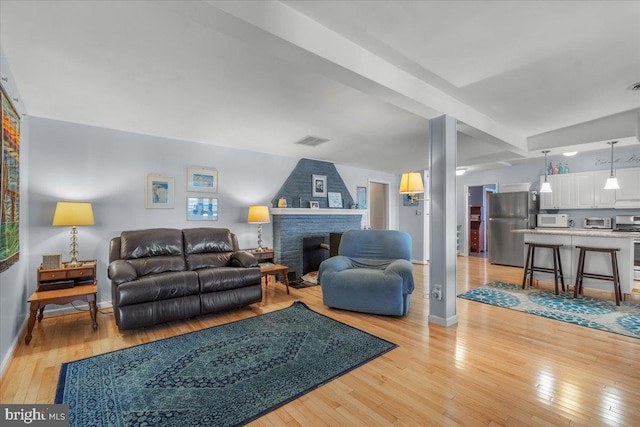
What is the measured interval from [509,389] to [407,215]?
5683mm

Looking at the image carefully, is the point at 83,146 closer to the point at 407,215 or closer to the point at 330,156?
the point at 330,156

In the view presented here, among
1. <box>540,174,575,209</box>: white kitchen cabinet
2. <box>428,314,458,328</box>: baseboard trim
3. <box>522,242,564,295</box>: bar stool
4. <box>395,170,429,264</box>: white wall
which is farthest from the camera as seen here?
<box>395,170,429,264</box>: white wall

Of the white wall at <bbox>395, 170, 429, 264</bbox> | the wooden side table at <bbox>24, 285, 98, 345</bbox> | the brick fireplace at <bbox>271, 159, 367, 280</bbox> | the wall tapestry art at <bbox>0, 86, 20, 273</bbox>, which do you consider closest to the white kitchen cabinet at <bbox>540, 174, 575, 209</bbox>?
the white wall at <bbox>395, 170, 429, 264</bbox>

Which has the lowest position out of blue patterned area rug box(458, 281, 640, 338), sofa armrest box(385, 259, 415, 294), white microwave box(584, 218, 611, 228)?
blue patterned area rug box(458, 281, 640, 338)

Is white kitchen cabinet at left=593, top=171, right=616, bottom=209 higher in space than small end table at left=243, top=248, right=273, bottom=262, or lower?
higher

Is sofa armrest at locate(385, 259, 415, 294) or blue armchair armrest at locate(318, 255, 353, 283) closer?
sofa armrest at locate(385, 259, 415, 294)

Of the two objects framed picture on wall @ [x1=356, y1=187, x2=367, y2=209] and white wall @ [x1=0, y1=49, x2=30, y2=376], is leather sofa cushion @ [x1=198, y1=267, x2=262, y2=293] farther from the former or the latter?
framed picture on wall @ [x1=356, y1=187, x2=367, y2=209]

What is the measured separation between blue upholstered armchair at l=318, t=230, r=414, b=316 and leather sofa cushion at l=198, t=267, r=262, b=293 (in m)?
0.86

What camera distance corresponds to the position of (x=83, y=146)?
369cm

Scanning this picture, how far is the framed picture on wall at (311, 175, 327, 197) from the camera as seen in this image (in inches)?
235

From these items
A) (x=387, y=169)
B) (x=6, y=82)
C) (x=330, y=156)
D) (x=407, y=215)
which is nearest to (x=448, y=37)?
(x=6, y=82)

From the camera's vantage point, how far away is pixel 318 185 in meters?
6.04

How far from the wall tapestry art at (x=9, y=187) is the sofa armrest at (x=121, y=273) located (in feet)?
2.43

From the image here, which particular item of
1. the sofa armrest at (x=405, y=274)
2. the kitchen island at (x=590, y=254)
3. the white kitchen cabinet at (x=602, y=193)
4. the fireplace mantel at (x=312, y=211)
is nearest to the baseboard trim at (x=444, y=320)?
the sofa armrest at (x=405, y=274)
